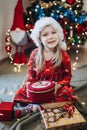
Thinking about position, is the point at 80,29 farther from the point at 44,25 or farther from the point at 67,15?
the point at 44,25

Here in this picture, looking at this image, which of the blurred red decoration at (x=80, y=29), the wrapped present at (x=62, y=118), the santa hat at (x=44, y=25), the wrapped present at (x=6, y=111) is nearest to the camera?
the wrapped present at (x=62, y=118)

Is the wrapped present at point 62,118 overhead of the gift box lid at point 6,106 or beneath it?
beneath

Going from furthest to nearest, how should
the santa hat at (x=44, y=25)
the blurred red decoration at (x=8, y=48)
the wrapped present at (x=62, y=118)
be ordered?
the blurred red decoration at (x=8, y=48), the santa hat at (x=44, y=25), the wrapped present at (x=62, y=118)

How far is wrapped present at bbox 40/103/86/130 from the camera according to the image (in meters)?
1.42

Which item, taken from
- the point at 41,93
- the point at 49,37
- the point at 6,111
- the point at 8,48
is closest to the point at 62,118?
the point at 41,93

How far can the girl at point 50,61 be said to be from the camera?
178 cm

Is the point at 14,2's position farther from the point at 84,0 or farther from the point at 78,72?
the point at 78,72

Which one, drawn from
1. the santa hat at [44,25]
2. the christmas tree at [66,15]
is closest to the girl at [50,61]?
the santa hat at [44,25]

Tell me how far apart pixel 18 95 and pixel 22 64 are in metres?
1.02

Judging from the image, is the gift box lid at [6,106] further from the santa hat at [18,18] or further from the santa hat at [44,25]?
the santa hat at [18,18]

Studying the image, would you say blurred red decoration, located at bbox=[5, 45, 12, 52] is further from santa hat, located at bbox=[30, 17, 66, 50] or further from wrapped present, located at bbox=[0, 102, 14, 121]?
wrapped present, located at bbox=[0, 102, 14, 121]

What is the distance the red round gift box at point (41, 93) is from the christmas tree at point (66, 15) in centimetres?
124


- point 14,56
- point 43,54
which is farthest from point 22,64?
point 43,54

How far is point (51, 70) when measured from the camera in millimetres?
1848
